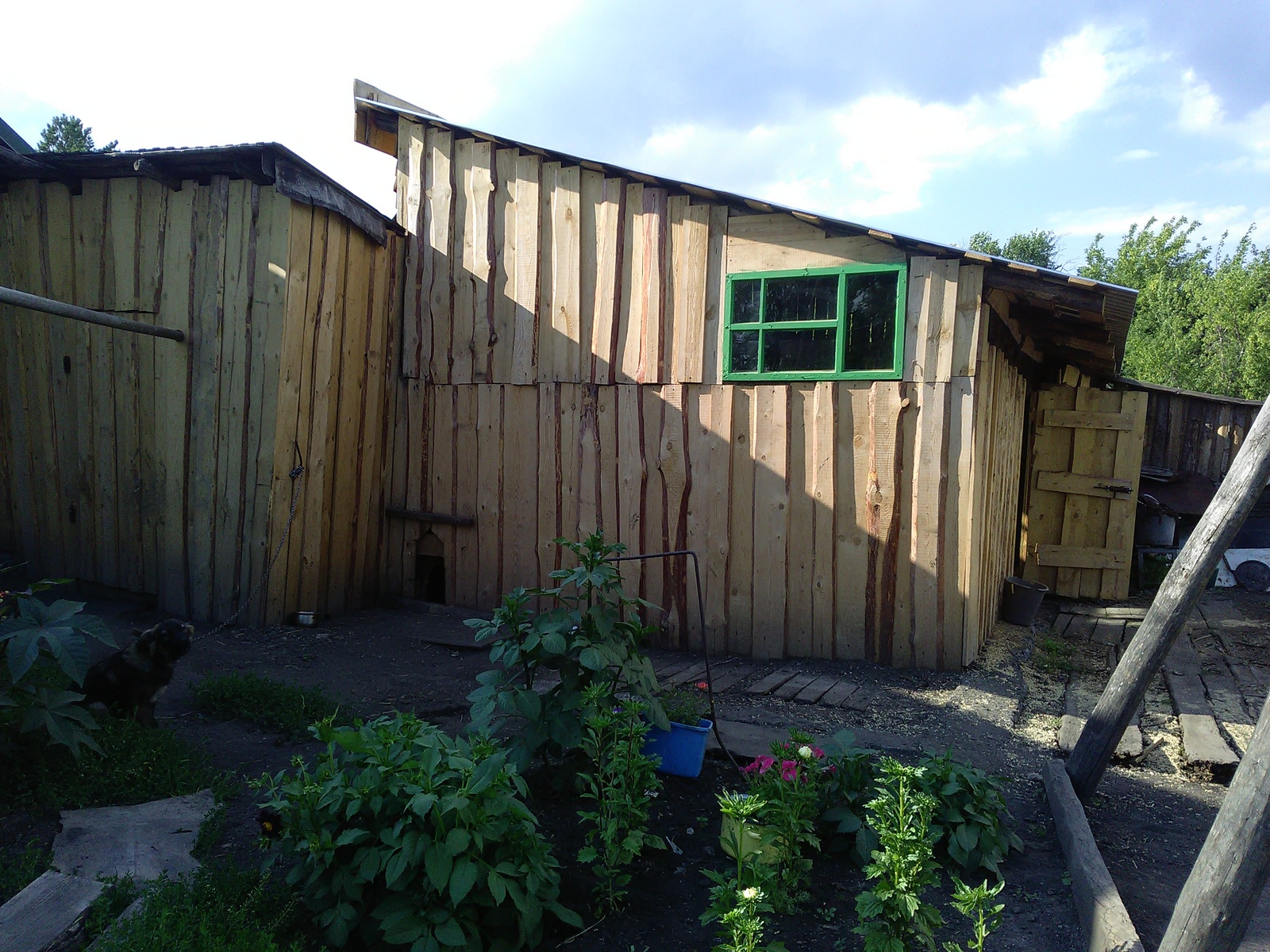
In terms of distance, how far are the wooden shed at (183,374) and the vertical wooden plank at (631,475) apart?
244 cm

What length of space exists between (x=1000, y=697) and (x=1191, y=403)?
26.2ft

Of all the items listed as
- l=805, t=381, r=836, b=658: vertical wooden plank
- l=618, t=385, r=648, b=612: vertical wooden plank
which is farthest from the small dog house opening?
l=805, t=381, r=836, b=658: vertical wooden plank

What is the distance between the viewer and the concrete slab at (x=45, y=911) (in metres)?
2.31

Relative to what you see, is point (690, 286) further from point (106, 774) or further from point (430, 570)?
point (106, 774)

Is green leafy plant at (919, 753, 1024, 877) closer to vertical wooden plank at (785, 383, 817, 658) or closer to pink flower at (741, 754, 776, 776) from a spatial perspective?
pink flower at (741, 754, 776, 776)

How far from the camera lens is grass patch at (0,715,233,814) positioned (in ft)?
10.5

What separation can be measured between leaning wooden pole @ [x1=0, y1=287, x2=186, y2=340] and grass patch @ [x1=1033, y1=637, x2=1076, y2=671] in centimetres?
747

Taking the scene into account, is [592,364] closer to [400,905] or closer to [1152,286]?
[400,905]

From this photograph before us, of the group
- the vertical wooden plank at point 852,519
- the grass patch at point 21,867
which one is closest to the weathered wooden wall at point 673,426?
the vertical wooden plank at point 852,519

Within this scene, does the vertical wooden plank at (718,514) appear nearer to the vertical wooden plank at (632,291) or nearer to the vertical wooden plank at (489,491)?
the vertical wooden plank at (632,291)

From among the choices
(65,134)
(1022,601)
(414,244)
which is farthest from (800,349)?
(65,134)

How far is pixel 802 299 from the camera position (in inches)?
241

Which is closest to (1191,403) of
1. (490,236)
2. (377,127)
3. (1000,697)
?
(1000,697)

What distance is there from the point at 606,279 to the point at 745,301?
121cm
